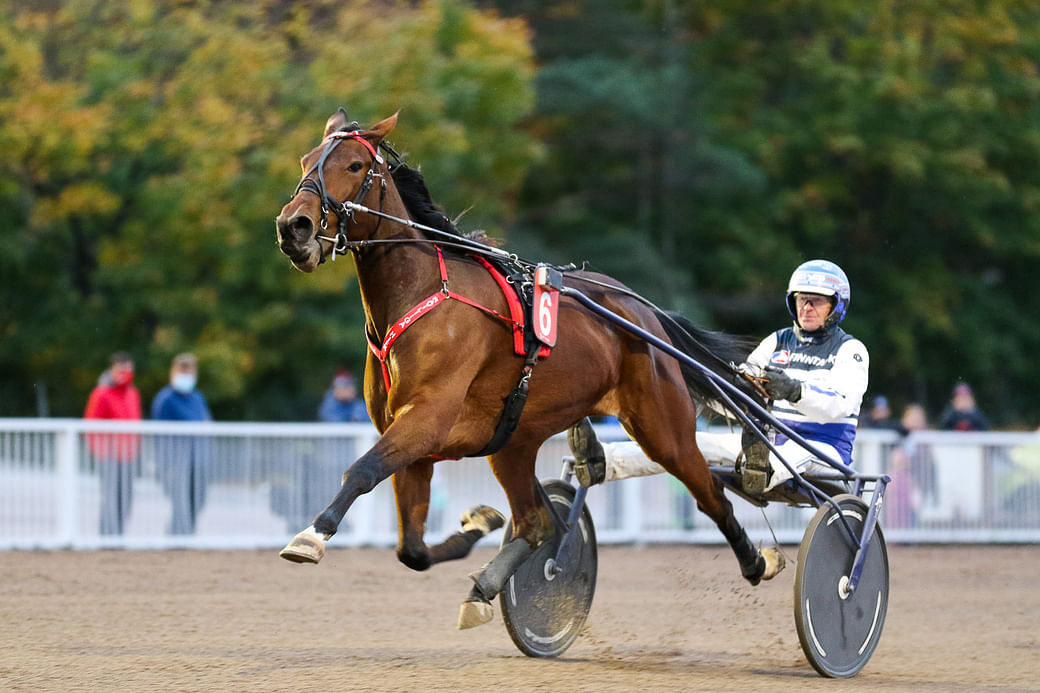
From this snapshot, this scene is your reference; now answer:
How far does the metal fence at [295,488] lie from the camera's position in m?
10.9

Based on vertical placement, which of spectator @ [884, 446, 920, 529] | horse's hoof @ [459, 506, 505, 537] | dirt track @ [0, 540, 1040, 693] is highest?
horse's hoof @ [459, 506, 505, 537]

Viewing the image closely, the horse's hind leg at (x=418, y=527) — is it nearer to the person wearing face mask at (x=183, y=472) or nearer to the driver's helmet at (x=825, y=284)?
the driver's helmet at (x=825, y=284)

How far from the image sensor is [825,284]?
662 cm

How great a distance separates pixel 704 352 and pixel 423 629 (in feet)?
6.89

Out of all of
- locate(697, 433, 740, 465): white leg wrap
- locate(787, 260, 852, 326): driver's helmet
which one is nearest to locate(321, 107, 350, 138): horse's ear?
locate(787, 260, 852, 326): driver's helmet

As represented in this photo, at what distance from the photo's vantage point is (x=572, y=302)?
20.8ft

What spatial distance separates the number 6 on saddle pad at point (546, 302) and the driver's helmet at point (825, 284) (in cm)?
113

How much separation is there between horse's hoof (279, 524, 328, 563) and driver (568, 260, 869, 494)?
6.25 feet

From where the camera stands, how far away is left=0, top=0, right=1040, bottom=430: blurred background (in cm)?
1866

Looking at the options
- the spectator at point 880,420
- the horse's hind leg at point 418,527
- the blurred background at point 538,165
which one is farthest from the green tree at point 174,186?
the horse's hind leg at point 418,527

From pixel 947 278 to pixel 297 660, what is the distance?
23.9 meters

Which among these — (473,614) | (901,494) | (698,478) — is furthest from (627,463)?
(901,494)

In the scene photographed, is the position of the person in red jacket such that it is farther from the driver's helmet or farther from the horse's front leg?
the driver's helmet

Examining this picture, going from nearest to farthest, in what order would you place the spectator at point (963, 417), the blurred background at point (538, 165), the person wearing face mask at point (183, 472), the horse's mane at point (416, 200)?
the horse's mane at point (416, 200) < the person wearing face mask at point (183, 472) < the spectator at point (963, 417) < the blurred background at point (538, 165)
